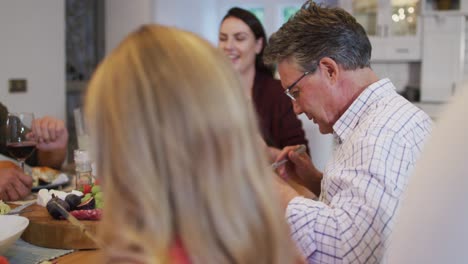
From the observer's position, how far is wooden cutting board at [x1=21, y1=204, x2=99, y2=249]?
47.3 inches

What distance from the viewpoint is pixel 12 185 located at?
158 cm

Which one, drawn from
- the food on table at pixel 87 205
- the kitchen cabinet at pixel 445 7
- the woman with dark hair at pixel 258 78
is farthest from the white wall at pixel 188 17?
the food on table at pixel 87 205

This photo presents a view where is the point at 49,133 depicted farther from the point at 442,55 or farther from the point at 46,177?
the point at 442,55

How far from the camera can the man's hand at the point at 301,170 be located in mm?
1684

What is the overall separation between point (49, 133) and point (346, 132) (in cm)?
103

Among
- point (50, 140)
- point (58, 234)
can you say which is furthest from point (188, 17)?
Answer: point (58, 234)

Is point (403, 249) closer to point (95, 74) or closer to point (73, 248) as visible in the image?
point (95, 74)

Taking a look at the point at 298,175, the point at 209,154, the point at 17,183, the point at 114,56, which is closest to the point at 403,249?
the point at 209,154

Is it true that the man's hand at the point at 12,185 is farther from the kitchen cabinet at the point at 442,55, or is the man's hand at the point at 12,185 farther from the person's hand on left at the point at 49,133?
the kitchen cabinet at the point at 442,55

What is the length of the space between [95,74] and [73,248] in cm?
68

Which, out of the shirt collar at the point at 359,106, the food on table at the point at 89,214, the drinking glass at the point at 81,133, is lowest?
the food on table at the point at 89,214

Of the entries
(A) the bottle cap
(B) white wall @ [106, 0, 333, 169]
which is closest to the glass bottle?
(A) the bottle cap

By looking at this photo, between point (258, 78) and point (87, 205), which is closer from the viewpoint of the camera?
point (87, 205)

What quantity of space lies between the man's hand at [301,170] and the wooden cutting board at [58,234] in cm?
68
